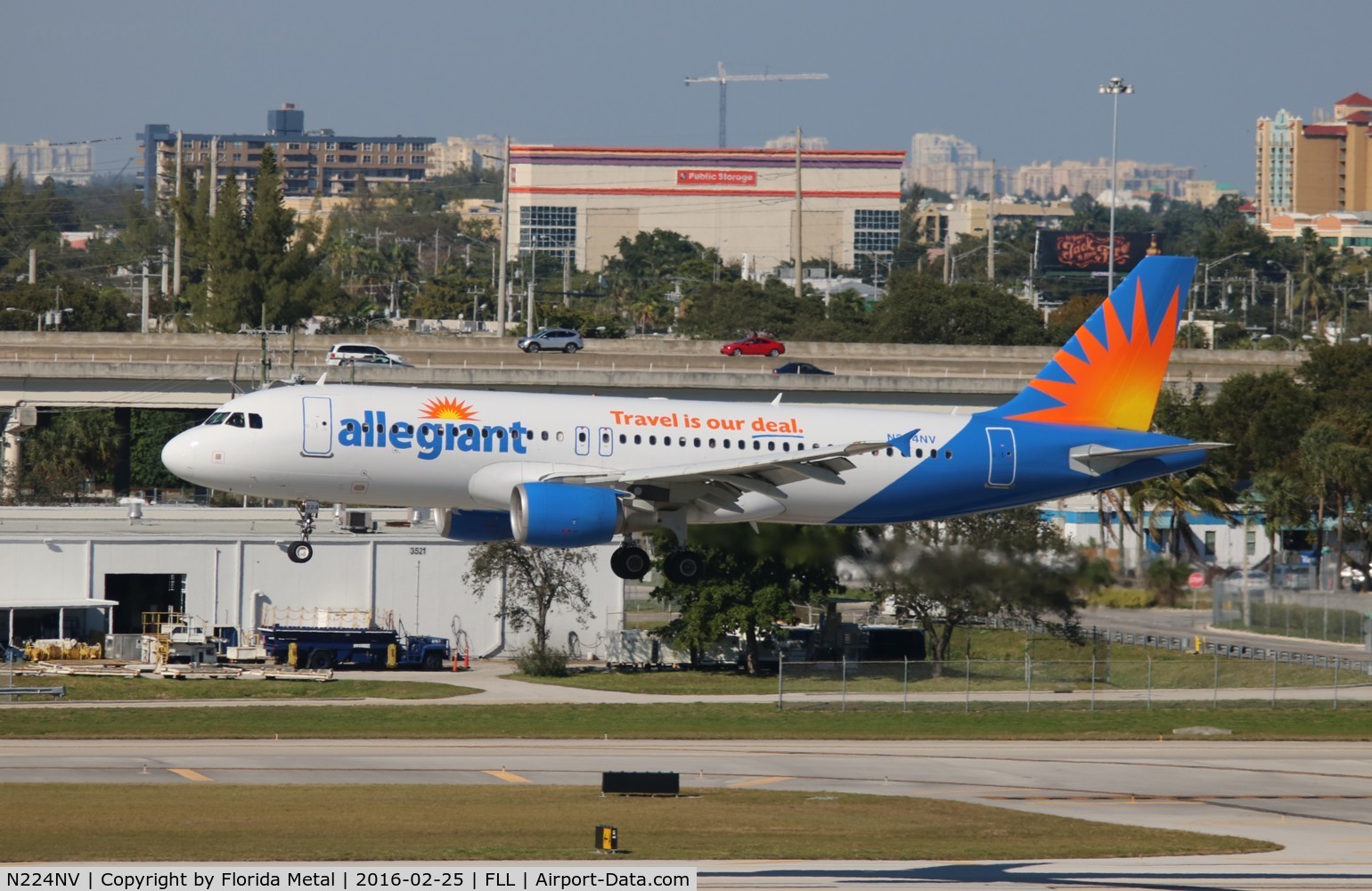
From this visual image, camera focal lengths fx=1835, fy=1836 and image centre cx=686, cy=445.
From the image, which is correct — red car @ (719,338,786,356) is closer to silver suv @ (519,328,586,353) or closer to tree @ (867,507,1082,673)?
silver suv @ (519,328,586,353)

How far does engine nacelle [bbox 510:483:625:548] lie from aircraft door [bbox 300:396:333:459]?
4.87 meters

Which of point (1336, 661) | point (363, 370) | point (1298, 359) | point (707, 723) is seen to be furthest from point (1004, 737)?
point (1298, 359)

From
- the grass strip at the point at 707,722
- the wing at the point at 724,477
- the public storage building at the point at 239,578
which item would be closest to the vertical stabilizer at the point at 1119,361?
the wing at the point at 724,477

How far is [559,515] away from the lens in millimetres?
46250

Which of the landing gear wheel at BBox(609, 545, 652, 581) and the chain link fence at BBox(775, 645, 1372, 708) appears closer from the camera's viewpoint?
the landing gear wheel at BBox(609, 545, 652, 581)

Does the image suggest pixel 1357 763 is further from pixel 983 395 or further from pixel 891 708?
pixel 983 395

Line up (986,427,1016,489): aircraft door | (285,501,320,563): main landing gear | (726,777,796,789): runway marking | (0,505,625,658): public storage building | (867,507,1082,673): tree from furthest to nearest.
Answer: (0,505,625,658): public storage building, (867,507,1082,673): tree, (986,427,1016,489): aircraft door, (726,777,796,789): runway marking, (285,501,320,563): main landing gear

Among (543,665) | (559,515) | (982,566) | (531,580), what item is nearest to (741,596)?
(543,665)

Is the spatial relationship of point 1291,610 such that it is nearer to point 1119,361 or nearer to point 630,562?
point 1119,361

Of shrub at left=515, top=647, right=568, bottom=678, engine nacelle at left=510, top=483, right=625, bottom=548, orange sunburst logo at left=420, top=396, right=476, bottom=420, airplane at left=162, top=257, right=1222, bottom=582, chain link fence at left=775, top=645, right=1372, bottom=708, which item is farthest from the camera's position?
shrub at left=515, top=647, right=568, bottom=678

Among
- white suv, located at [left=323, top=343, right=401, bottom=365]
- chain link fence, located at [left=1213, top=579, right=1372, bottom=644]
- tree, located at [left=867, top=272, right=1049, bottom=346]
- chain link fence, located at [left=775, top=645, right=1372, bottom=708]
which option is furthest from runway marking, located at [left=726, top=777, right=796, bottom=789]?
tree, located at [left=867, top=272, right=1049, bottom=346]

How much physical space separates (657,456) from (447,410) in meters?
5.78

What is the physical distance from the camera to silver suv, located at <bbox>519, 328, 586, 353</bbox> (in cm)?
12494

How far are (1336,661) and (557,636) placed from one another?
34.9 meters
